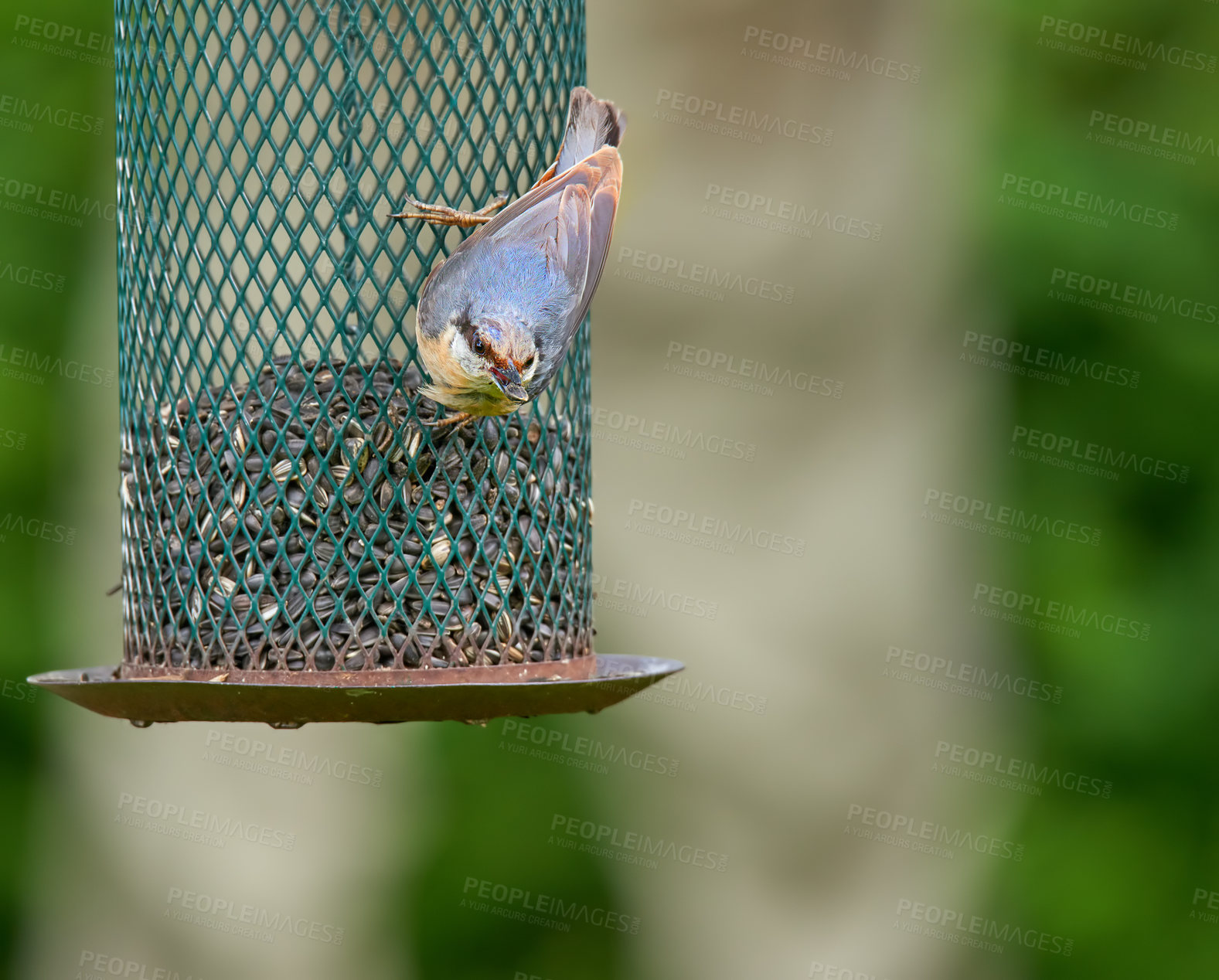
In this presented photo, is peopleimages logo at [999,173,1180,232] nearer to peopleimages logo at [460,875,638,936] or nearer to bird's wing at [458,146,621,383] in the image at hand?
bird's wing at [458,146,621,383]

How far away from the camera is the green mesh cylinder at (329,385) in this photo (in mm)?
3406

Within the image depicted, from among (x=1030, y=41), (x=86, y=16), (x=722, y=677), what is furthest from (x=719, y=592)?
(x=86, y=16)

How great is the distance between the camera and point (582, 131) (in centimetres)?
365

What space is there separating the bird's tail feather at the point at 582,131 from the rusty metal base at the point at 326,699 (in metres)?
1.41

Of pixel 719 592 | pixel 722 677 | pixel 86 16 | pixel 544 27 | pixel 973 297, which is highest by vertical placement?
pixel 86 16

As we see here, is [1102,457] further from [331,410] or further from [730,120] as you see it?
[331,410]

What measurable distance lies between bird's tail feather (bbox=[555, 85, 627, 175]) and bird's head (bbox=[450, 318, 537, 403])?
0.62 m

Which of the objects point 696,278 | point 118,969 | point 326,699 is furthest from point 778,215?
point 118,969

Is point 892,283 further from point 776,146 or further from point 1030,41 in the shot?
point 1030,41

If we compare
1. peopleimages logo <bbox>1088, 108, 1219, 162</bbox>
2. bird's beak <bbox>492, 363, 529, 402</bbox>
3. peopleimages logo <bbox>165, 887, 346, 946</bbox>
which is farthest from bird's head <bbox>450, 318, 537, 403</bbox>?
peopleimages logo <bbox>165, 887, 346, 946</bbox>

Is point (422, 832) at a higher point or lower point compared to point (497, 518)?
lower

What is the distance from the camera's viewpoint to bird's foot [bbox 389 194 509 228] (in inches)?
A: 134

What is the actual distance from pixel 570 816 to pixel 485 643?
4.76 meters

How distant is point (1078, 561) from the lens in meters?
6.99
